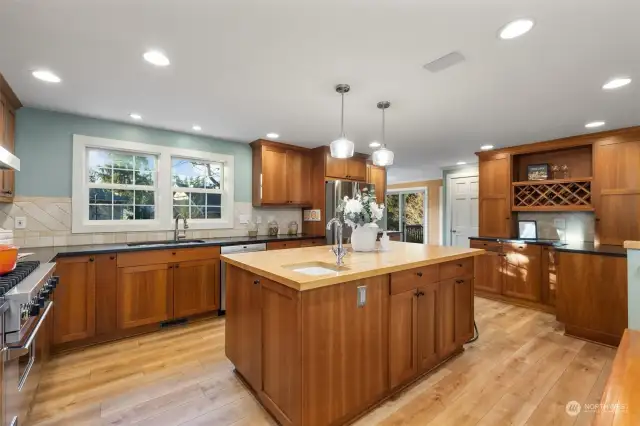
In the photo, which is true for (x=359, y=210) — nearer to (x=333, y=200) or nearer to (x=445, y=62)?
(x=445, y=62)

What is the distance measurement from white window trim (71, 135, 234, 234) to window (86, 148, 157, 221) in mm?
78

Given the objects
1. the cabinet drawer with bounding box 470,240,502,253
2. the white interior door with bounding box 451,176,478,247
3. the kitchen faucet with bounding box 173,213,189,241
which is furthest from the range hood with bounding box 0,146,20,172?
the white interior door with bounding box 451,176,478,247

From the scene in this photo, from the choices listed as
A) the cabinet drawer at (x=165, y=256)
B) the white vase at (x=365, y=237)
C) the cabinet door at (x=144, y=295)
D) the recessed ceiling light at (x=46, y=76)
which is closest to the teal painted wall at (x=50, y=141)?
the recessed ceiling light at (x=46, y=76)

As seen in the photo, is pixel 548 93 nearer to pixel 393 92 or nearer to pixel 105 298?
pixel 393 92

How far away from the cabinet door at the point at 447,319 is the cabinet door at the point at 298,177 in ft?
9.20

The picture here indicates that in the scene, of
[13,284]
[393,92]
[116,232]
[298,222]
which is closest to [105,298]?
[116,232]

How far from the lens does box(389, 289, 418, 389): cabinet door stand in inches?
79.7

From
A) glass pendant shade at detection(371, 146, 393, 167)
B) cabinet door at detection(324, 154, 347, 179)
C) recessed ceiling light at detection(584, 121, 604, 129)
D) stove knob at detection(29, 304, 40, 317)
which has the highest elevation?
recessed ceiling light at detection(584, 121, 604, 129)

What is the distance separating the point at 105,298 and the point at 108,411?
4.40 feet

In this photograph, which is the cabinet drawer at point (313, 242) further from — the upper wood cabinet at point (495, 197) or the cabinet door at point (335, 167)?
the upper wood cabinet at point (495, 197)

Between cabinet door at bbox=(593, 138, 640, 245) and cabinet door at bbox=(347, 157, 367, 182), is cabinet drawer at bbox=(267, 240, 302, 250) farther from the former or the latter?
cabinet door at bbox=(593, 138, 640, 245)

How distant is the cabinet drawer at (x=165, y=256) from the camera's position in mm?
3045

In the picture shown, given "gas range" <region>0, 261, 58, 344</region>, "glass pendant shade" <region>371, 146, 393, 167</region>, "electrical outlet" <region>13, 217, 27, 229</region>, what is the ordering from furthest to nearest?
"electrical outlet" <region>13, 217, 27, 229</region>
"glass pendant shade" <region>371, 146, 393, 167</region>
"gas range" <region>0, 261, 58, 344</region>

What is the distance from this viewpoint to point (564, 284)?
10.6 ft
